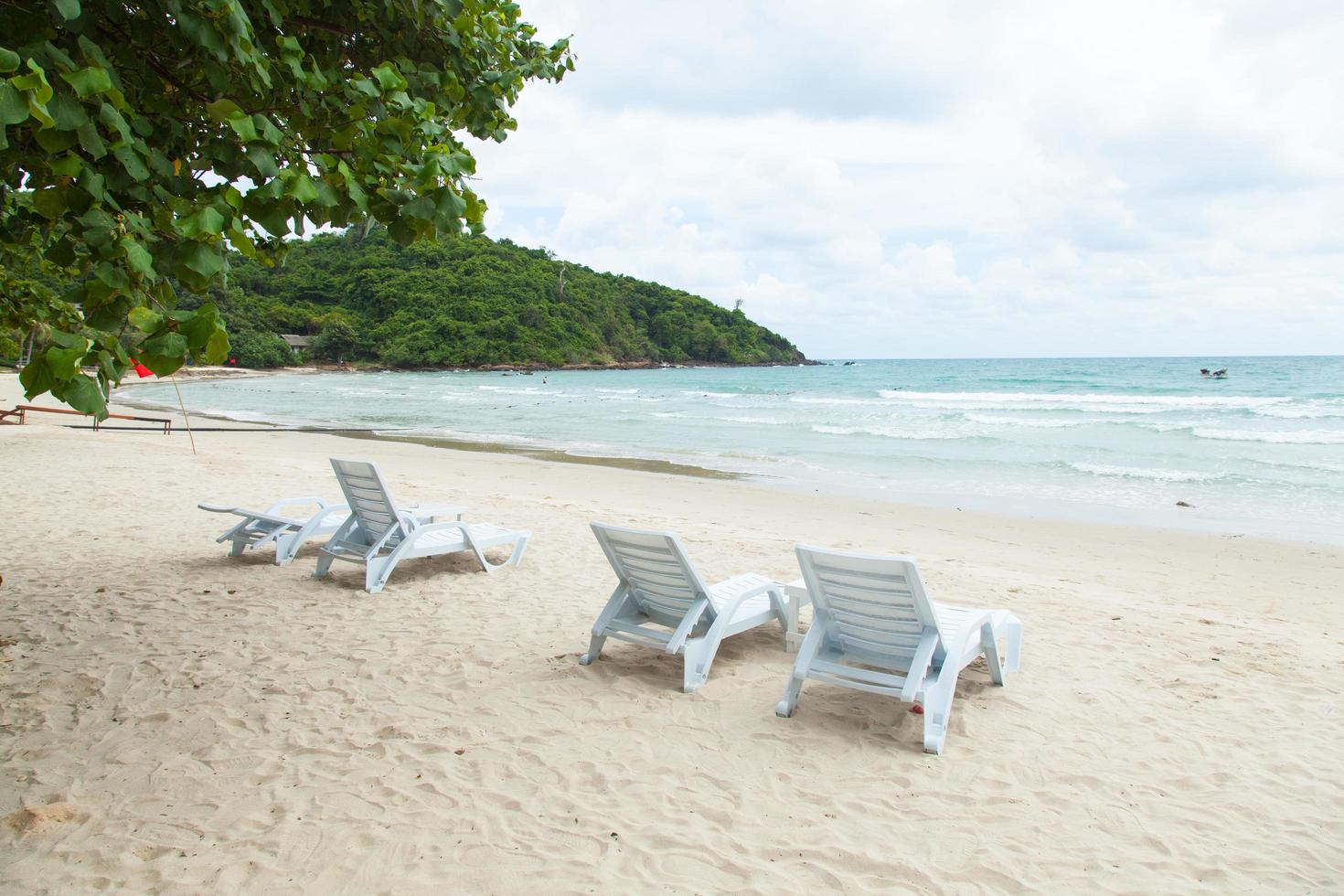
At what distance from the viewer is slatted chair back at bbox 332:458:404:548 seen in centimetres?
648

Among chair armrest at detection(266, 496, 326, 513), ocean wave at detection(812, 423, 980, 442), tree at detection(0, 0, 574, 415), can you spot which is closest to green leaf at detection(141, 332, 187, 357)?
tree at detection(0, 0, 574, 415)

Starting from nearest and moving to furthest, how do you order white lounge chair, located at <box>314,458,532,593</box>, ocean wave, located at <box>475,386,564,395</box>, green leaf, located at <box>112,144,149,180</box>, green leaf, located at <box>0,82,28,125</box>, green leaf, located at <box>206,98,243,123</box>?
green leaf, located at <box>0,82,28,125</box>, green leaf, located at <box>112,144,149,180</box>, green leaf, located at <box>206,98,243,123</box>, white lounge chair, located at <box>314,458,532,593</box>, ocean wave, located at <box>475,386,564,395</box>

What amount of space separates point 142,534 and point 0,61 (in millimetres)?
7099

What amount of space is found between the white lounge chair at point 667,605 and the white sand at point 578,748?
203mm

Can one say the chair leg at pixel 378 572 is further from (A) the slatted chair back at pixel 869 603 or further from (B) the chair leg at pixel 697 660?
(A) the slatted chair back at pixel 869 603

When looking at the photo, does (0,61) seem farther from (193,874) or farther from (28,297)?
(28,297)

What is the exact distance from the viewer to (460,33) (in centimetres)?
350

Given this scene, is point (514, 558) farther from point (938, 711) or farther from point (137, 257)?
point (137, 257)

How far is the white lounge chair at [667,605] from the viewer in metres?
4.51

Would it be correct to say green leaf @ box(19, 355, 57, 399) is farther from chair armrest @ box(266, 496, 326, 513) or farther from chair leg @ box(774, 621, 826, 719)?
chair armrest @ box(266, 496, 326, 513)

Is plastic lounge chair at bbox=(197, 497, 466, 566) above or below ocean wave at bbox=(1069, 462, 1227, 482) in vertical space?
above

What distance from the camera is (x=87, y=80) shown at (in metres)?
2.03

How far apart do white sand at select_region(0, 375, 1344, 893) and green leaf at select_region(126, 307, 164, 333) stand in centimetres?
175

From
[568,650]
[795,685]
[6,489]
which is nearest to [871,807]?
[795,685]
